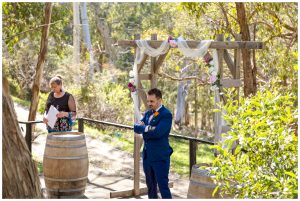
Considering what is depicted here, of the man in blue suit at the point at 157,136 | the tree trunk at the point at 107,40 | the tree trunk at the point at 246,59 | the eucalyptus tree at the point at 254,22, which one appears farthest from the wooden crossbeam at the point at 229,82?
the tree trunk at the point at 107,40

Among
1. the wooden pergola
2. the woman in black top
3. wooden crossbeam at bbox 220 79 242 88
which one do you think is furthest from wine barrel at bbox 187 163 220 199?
the woman in black top

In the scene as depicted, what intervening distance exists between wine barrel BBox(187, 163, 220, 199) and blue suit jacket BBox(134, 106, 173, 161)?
0.50 m

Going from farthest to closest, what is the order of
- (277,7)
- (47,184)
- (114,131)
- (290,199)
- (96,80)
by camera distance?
(96,80), (114,131), (277,7), (47,184), (290,199)

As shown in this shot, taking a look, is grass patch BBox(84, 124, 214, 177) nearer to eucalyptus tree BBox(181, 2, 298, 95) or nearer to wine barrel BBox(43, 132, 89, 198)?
eucalyptus tree BBox(181, 2, 298, 95)

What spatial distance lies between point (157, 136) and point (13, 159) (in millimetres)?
2354

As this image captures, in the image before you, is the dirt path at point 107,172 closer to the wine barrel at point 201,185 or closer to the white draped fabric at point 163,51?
the white draped fabric at point 163,51

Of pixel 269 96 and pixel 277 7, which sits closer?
pixel 269 96

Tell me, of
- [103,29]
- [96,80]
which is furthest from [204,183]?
[103,29]

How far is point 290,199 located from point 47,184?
159 inches

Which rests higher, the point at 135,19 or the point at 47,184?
the point at 135,19

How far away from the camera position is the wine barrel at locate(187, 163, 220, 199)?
5.68m

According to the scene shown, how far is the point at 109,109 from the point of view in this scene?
55.7ft

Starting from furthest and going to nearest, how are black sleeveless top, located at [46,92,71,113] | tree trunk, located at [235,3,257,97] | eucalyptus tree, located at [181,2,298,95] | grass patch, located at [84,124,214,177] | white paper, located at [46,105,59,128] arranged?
grass patch, located at [84,124,214,177], eucalyptus tree, located at [181,2,298,95], tree trunk, located at [235,3,257,97], black sleeveless top, located at [46,92,71,113], white paper, located at [46,105,59,128]

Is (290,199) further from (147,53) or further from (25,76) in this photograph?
(25,76)
